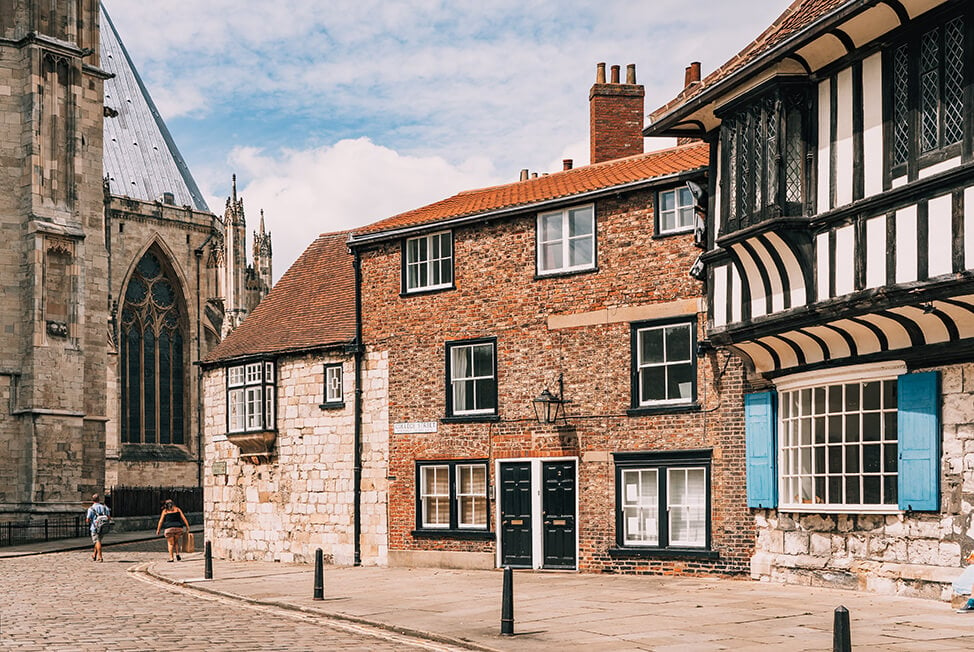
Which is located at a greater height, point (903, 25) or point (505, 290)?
point (903, 25)

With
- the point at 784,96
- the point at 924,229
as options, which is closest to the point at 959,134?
the point at 924,229

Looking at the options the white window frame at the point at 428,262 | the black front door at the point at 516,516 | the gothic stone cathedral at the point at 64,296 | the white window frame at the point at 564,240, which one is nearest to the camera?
the white window frame at the point at 564,240

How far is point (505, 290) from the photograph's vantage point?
77.4 feet

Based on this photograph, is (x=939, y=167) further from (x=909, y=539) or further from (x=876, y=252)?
(x=909, y=539)

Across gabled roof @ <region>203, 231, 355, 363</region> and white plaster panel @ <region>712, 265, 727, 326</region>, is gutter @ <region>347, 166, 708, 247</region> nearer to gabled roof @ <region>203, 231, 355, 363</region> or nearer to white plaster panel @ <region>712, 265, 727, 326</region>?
gabled roof @ <region>203, 231, 355, 363</region>

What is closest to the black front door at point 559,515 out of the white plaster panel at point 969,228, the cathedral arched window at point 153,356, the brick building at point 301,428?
the brick building at point 301,428

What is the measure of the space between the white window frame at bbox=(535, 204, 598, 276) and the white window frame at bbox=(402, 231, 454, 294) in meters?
2.20

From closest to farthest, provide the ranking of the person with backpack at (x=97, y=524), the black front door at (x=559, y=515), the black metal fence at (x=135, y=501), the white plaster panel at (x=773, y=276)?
the white plaster panel at (x=773, y=276)
the black front door at (x=559, y=515)
the person with backpack at (x=97, y=524)
the black metal fence at (x=135, y=501)

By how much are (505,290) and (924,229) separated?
10.4 metres

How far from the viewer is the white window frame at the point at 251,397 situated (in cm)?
2797

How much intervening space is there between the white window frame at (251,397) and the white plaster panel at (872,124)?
16.2 meters

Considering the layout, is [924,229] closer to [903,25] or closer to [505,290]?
[903,25]

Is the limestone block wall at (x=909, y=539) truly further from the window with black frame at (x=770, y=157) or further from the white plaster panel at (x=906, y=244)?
the window with black frame at (x=770, y=157)

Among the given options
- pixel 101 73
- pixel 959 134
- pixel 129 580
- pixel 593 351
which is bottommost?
pixel 129 580
